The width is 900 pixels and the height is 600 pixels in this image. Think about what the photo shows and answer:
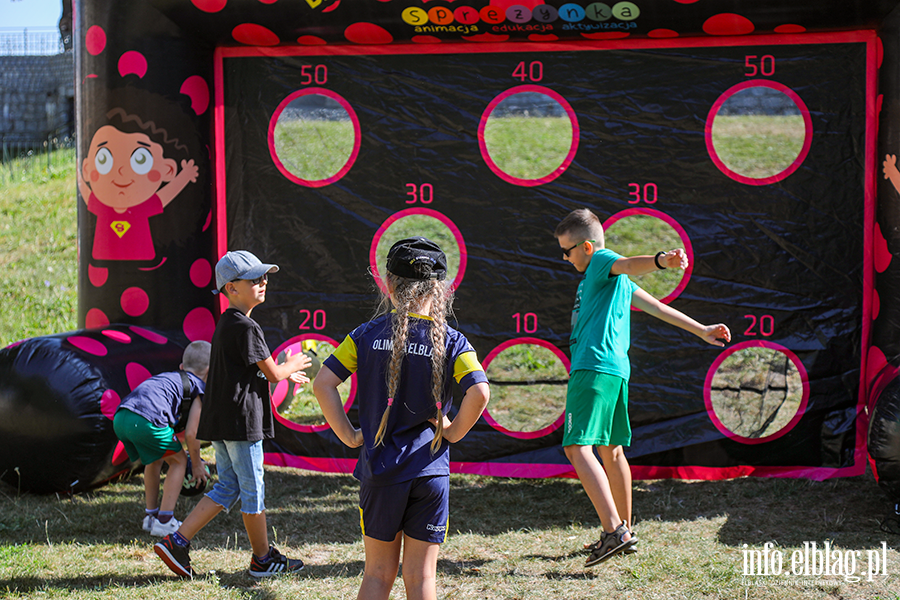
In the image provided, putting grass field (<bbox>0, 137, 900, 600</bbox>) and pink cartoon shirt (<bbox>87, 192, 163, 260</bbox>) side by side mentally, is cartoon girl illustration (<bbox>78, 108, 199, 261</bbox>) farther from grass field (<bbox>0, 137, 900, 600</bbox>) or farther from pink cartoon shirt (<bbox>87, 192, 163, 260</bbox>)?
grass field (<bbox>0, 137, 900, 600</bbox>)

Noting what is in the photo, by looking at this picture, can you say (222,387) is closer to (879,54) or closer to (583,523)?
(583,523)

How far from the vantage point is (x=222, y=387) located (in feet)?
9.40

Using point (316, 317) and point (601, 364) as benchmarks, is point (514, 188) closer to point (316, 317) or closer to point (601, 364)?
point (316, 317)

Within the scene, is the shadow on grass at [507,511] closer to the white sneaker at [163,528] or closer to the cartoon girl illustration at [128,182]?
the white sneaker at [163,528]

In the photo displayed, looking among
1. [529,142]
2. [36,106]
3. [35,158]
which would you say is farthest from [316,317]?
[36,106]

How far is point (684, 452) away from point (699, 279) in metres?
0.99

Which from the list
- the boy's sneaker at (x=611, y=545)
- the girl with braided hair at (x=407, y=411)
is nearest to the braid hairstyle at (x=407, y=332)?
the girl with braided hair at (x=407, y=411)

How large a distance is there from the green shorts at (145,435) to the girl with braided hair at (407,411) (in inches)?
63.4

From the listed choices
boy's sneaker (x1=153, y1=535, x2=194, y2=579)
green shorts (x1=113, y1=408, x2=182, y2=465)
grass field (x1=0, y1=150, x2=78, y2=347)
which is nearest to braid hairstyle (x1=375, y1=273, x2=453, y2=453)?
boy's sneaker (x1=153, y1=535, x2=194, y2=579)

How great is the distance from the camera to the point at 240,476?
115 inches

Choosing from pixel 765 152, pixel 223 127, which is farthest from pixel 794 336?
pixel 765 152

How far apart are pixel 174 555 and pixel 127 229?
2192 mm

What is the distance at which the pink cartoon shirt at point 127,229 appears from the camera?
171 inches

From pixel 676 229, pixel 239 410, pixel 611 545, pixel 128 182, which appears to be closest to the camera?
pixel 239 410
